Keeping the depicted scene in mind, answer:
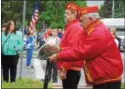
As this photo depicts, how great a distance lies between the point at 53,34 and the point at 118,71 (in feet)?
Result: 34.9

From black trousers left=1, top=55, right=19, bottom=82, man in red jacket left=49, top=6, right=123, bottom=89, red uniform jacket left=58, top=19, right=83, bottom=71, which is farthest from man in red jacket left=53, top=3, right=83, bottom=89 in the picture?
black trousers left=1, top=55, right=19, bottom=82

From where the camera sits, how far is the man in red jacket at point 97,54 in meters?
6.96

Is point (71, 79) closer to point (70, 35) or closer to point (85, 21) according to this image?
point (70, 35)

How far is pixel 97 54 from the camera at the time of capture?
6.98 m

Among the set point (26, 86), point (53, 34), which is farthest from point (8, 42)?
point (53, 34)

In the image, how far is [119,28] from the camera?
139 ft

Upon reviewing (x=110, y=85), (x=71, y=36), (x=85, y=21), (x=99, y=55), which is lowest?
(x=110, y=85)

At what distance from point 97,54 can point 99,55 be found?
0.04 metres

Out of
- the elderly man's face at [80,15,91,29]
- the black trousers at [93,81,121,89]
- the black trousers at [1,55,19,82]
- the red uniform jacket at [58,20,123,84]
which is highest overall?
the elderly man's face at [80,15,91,29]

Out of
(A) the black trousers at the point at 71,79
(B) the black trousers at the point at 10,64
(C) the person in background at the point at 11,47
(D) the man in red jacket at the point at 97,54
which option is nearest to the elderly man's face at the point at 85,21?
(D) the man in red jacket at the point at 97,54

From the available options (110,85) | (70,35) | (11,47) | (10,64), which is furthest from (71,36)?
(10,64)

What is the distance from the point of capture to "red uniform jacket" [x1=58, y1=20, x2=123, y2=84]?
6.96 m

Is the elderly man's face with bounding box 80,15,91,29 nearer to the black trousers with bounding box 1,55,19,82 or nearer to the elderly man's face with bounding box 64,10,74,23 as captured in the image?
the elderly man's face with bounding box 64,10,74,23

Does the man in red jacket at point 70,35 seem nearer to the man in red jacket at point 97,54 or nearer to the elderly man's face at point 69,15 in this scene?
the elderly man's face at point 69,15
